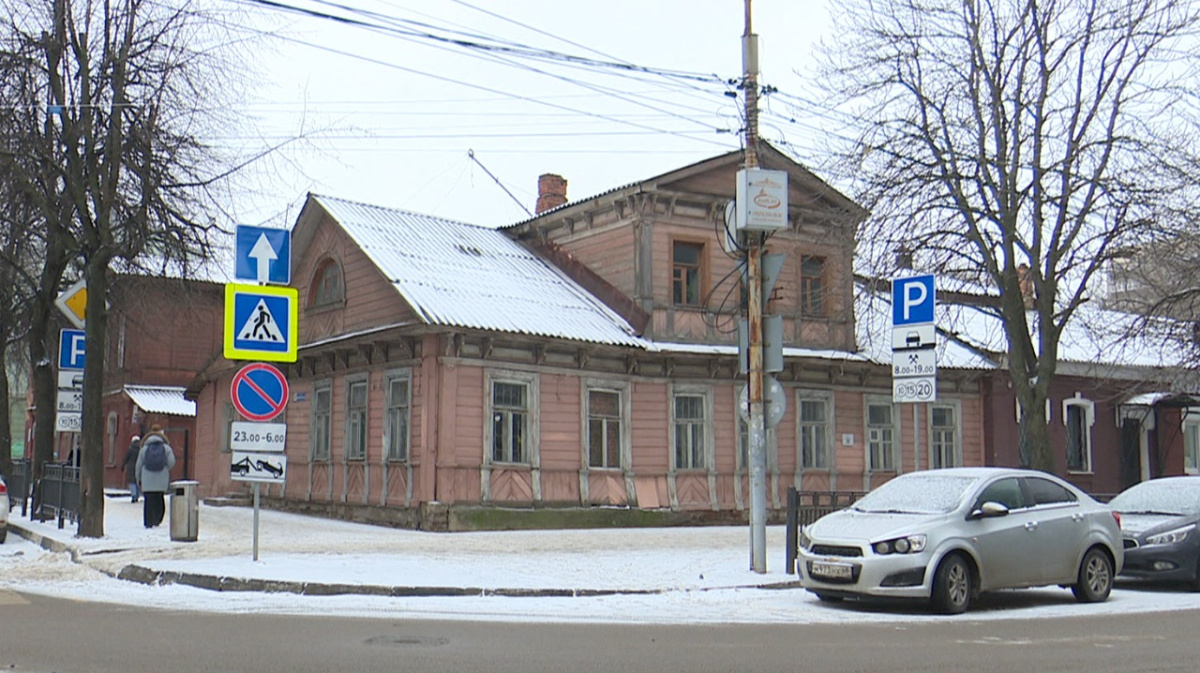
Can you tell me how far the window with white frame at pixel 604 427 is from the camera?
83.0 feet

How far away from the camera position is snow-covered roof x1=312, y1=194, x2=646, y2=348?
23.6m

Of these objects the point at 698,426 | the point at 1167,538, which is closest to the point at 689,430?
the point at 698,426

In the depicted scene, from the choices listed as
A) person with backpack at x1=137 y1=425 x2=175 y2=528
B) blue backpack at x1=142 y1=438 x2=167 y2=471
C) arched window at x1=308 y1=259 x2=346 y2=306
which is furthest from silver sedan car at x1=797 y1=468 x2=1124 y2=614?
arched window at x1=308 y1=259 x2=346 y2=306

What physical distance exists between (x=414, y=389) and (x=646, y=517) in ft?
18.3

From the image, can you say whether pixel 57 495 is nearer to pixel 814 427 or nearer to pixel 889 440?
pixel 814 427

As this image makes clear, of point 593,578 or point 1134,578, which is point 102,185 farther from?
point 1134,578

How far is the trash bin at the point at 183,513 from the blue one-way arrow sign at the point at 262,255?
4.36 m

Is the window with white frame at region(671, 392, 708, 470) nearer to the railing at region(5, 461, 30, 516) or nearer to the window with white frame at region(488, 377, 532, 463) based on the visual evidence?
the window with white frame at region(488, 377, 532, 463)

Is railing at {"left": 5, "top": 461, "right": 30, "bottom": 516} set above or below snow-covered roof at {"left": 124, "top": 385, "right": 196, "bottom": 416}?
below

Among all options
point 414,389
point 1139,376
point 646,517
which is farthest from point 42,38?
point 1139,376

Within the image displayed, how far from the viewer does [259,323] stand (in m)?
14.6

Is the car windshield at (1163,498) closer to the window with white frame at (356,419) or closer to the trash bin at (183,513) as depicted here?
the trash bin at (183,513)

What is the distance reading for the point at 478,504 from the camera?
23234 mm

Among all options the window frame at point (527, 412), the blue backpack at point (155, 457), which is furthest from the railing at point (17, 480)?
the window frame at point (527, 412)
